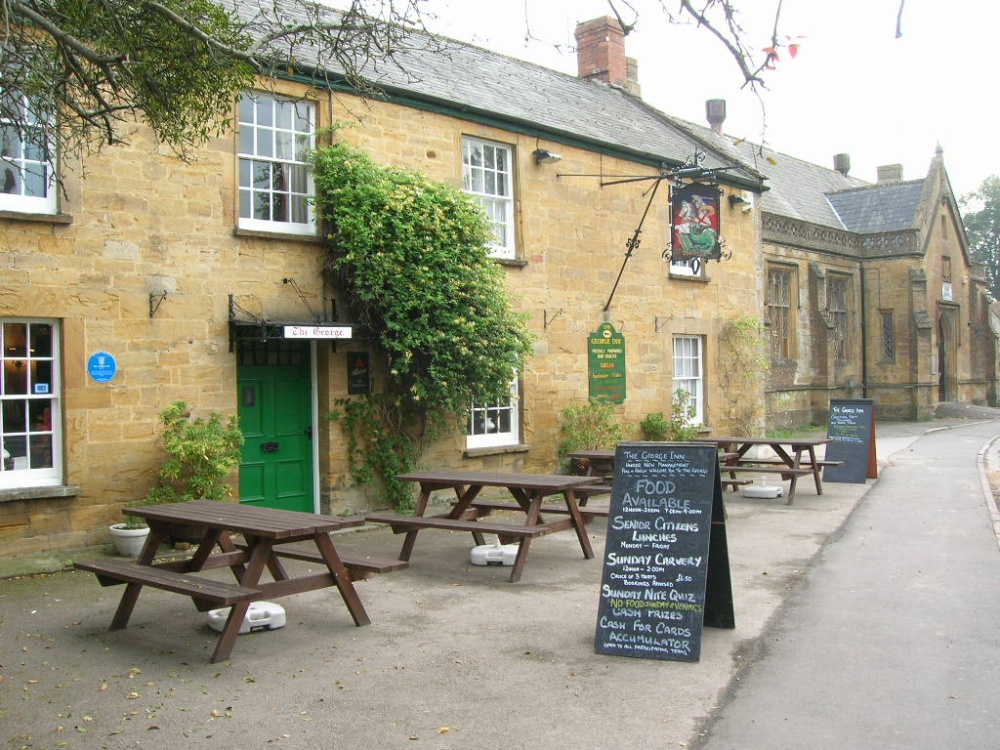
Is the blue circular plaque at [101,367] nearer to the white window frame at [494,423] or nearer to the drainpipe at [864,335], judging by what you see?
the white window frame at [494,423]

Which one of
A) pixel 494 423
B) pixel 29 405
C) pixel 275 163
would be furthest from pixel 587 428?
pixel 29 405

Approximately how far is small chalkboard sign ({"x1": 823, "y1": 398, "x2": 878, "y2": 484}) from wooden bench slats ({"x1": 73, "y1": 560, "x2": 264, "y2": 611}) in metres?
12.0

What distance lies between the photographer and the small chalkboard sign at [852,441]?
1564 cm

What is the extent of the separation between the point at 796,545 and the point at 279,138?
7493mm

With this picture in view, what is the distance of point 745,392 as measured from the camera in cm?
1852

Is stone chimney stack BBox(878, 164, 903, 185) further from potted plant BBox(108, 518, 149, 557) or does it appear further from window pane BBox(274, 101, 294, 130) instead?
potted plant BBox(108, 518, 149, 557)

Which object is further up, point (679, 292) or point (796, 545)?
point (679, 292)

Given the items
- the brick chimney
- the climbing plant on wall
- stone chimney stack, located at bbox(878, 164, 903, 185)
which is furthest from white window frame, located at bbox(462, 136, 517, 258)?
stone chimney stack, located at bbox(878, 164, 903, 185)

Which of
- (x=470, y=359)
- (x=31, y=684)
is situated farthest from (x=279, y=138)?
(x=31, y=684)

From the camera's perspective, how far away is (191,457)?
9.49m

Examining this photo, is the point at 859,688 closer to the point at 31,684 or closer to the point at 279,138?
the point at 31,684

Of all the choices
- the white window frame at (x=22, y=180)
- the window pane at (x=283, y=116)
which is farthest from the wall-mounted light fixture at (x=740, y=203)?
the white window frame at (x=22, y=180)

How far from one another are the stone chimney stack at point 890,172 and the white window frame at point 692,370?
93.3 feet

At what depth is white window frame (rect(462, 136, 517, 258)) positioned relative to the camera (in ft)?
44.0
